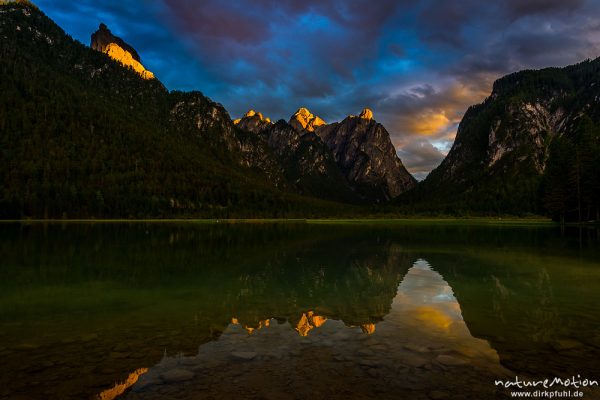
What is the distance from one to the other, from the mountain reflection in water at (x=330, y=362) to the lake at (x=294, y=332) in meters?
0.06

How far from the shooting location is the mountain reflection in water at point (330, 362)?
10.2 m

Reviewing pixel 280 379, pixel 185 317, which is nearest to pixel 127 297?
pixel 185 317

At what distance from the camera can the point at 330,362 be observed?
40.5 feet

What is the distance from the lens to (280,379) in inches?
428

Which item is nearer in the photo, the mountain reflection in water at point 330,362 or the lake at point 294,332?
the mountain reflection in water at point 330,362

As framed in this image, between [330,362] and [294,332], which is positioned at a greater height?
[330,362]

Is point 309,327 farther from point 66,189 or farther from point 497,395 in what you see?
point 66,189

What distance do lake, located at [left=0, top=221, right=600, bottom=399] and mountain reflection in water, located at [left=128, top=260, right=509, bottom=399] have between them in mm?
63

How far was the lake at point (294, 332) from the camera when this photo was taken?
10.5 metres

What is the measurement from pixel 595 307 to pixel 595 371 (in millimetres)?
10219

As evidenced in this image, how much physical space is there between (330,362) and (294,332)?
370 cm

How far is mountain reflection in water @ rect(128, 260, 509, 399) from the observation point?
402 inches

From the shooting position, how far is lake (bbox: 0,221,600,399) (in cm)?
1052

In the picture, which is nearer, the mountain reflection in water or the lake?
the mountain reflection in water
